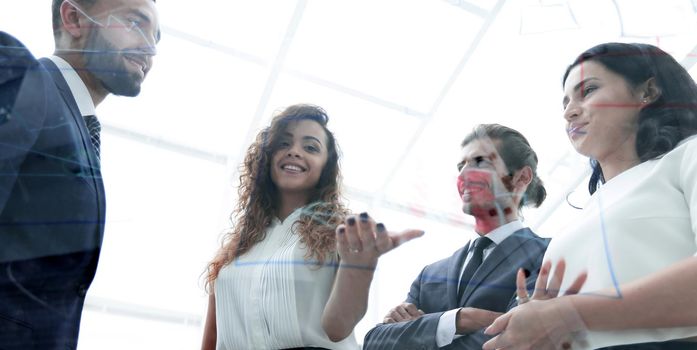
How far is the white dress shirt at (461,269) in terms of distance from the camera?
604 millimetres

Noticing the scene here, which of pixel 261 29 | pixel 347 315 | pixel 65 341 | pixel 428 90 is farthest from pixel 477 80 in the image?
pixel 65 341

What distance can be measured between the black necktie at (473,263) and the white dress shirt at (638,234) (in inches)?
4.9

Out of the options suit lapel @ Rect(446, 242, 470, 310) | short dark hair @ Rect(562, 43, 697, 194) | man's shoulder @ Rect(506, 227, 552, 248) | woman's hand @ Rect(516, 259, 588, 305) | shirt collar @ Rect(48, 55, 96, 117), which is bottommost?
suit lapel @ Rect(446, 242, 470, 310)

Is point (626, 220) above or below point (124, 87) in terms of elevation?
above

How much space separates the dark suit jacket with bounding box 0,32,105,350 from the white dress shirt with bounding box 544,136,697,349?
1.18ft

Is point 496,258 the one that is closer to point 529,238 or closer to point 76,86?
point 529,238

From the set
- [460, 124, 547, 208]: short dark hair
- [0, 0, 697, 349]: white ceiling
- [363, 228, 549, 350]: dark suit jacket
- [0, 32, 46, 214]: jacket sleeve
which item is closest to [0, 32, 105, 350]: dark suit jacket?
[0, 32, 46, 214]: jacket sleeve

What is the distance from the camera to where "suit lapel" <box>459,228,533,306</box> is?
0.63 m

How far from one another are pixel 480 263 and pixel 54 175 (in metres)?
0.39

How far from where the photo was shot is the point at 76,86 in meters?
0.59

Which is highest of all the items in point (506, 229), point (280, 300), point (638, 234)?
point (638, 234)

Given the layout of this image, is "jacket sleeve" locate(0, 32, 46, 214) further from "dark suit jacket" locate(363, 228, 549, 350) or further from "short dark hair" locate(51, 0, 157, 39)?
"dark suit jacket" locate(363, 228, 549, 350)

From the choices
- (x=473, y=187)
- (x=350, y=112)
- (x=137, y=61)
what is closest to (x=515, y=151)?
(x=473, y=187)

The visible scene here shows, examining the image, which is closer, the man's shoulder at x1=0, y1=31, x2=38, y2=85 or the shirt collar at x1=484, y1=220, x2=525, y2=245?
the man's shoulder at x1=0, y1=31, x2=38, y2=85
